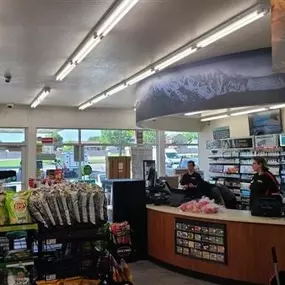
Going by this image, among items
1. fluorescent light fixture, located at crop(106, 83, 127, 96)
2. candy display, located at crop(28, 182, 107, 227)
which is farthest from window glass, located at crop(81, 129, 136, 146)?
candy display, located at crop(28, 182, 107, 227)

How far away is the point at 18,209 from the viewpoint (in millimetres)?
2488

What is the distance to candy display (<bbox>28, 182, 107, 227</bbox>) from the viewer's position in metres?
2.53

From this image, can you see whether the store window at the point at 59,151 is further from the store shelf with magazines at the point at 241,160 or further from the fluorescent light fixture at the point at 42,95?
the store shelf with magazines at the point at 241,160

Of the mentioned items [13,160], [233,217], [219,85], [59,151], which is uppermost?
[219,85]

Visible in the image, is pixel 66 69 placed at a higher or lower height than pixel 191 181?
higher

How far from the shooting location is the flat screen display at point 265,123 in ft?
34.3

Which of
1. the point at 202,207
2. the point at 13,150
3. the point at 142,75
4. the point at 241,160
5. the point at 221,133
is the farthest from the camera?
the point at 221,133

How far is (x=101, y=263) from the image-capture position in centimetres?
267

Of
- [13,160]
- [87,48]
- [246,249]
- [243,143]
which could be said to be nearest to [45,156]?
[13,160]

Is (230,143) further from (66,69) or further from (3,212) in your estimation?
(3,212)

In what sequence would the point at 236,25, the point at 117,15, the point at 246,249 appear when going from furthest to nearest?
the point at 246,249
the point at 236,25
the point at 117,15

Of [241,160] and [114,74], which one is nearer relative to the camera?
[114,74]

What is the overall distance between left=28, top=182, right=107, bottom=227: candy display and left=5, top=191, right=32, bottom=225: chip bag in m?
0.03

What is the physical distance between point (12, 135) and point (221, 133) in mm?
6865
